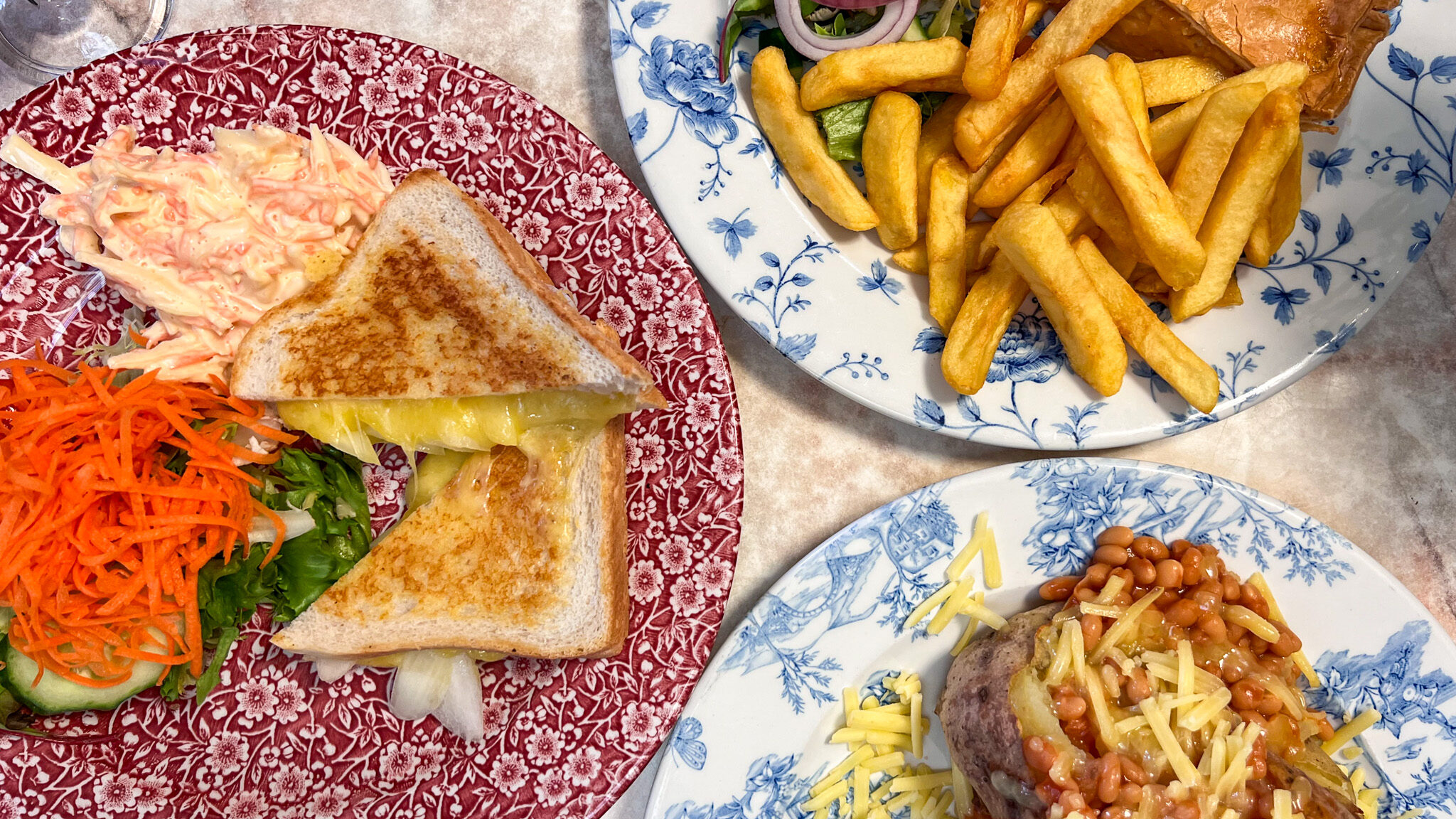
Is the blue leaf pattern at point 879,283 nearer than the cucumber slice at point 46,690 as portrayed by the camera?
No

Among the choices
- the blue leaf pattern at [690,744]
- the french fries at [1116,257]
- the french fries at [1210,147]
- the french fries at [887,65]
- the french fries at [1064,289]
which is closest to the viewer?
the french fries at [1210,147]

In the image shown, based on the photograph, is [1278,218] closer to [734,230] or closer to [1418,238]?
[1418,238]

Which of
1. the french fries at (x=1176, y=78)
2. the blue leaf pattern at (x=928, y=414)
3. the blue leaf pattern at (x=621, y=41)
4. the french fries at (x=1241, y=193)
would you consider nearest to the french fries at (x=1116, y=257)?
the french fries at (x=1241, y=193)

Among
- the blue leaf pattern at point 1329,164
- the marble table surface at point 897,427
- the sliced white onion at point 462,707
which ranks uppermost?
the blue leaf pattern at point 1329,164

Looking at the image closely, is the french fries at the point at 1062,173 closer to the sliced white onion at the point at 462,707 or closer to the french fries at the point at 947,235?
the french fries at the point at 947,235

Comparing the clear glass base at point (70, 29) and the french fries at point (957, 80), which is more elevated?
the french fries at point (957, 80)

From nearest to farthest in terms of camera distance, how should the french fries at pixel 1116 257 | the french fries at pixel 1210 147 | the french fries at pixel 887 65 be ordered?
the french fries at pixel 1210 147
the french fries at pixel 887 65
the french fries at pixel 1116 257

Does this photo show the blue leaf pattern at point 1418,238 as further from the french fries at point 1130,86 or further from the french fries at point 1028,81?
the french fries at point 1028,81
